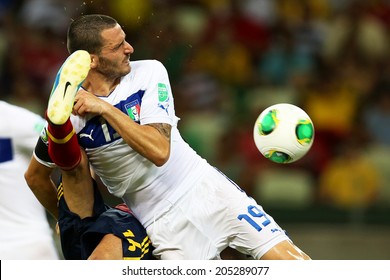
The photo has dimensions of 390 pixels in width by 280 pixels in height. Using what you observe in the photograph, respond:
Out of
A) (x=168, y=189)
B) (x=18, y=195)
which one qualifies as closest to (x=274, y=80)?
(x=18, y=195)

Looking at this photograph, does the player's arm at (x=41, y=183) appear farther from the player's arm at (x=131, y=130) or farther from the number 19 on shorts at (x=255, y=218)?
the number 19 on shorts at (x=255, y=218)

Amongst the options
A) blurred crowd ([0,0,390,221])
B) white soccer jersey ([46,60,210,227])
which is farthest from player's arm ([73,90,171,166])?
blurred crowd ([0,0,390,221])

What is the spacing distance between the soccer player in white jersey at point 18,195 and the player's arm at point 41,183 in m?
0.16

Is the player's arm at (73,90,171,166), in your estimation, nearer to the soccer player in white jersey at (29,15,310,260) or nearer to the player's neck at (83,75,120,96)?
the soccer player in white jersey at (29,15,310,260)

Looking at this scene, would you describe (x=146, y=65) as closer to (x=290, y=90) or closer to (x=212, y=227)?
(x=212, y=227)

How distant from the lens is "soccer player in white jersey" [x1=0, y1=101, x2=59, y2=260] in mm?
6062

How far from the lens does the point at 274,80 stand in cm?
1120

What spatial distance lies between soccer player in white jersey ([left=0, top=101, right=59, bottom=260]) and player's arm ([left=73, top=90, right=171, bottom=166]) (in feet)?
2.66

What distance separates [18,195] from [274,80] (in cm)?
555

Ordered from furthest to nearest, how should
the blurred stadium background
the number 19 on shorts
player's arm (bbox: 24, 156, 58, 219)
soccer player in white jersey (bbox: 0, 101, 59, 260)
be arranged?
1. the blurred stadium background
2. soccer player in white jersey (bbox: 0, 101, 59, 260)
3. player's arm (bbox: 24, 156, 58, 219)
4. the number 19 on shorts

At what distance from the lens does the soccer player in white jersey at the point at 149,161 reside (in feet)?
17.7


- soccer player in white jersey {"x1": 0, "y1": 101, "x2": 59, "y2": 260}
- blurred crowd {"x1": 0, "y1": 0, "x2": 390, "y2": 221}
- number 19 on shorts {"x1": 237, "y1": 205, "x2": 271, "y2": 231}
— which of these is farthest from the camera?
blurred crowd {"x1": 0, "y1": 0, "x2": 390, "y2": 221}
